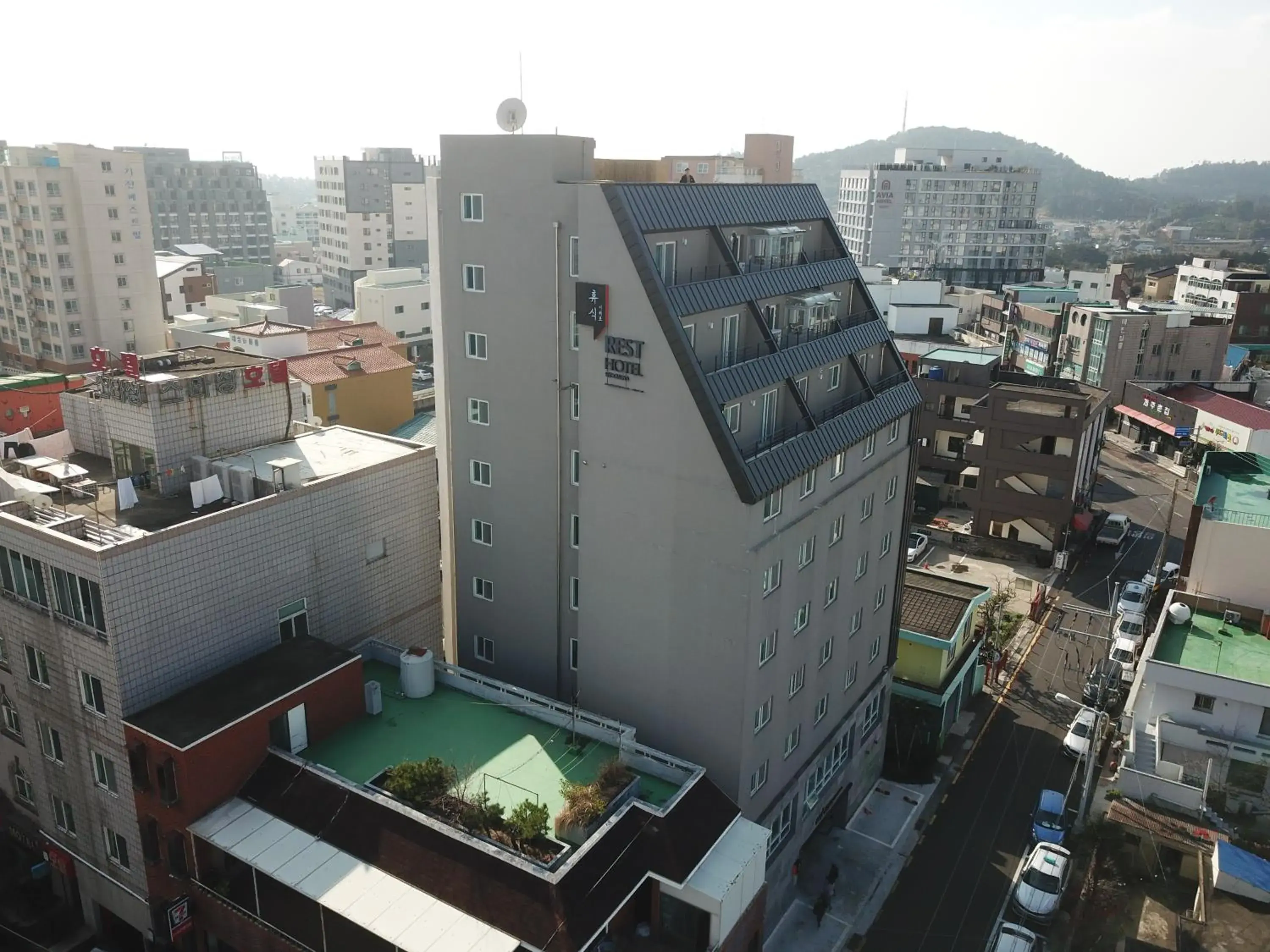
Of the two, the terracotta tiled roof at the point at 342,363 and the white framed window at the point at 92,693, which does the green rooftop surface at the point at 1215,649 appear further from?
the terracotta tiled roof at the point at 342,363

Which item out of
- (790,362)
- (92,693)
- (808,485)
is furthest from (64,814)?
(790,362)

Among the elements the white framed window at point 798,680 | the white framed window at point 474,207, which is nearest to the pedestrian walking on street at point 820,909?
the white framed window at point 798,680

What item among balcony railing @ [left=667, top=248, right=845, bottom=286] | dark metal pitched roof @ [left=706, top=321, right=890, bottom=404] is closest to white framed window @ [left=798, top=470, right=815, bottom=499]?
dark metal pitched roof @ [left=706, top=321, right=890, bottom=404]

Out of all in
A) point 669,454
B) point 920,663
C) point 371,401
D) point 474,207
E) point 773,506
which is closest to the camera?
point 669,454

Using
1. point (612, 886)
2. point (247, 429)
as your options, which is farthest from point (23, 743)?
point (612, 886)

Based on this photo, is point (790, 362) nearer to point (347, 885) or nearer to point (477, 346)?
point (477, 346)

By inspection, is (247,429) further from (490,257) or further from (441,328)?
(490,257)
